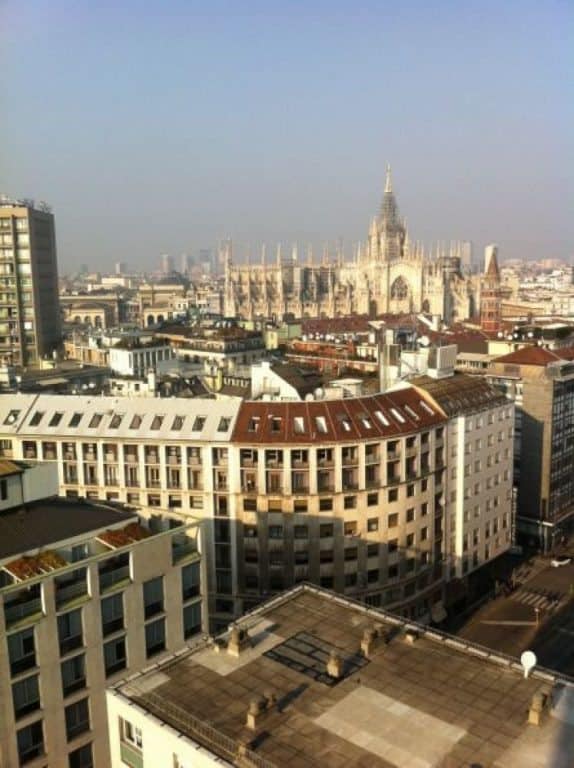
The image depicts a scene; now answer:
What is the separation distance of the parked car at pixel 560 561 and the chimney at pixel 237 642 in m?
55.6

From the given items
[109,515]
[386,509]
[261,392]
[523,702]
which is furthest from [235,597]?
[523,702]

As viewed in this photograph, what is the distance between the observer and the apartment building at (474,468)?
210 ft

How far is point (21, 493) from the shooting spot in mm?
35469

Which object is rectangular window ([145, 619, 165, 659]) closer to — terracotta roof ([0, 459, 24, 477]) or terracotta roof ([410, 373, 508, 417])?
terracotta roof ([0, 459, 24, 477])

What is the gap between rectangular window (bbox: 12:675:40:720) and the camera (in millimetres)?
29272

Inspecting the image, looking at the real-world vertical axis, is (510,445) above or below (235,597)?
above

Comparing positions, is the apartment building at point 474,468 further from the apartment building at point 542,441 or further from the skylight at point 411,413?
the apartment building at point 542,441

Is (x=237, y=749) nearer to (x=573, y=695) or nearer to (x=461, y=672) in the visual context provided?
(x=461, y=672)

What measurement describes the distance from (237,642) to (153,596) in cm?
660

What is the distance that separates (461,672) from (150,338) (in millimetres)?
97420

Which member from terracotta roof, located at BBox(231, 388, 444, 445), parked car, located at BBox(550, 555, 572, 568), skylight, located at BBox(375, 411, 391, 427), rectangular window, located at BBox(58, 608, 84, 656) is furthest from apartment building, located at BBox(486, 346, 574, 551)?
rectangular window, located at BBox(58, 608, 84, 656)

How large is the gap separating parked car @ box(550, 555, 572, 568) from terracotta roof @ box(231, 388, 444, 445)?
27.8 metres

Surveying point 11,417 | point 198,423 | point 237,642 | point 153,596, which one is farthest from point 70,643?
point 11,417

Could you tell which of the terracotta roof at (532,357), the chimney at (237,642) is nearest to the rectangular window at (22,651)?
the chimney at (237,642)
